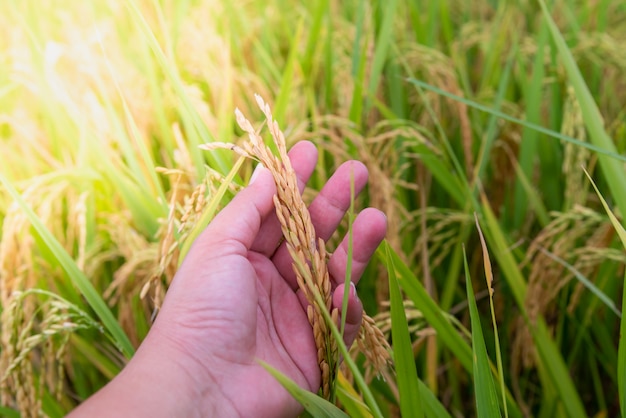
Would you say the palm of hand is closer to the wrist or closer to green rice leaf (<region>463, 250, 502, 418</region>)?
the wrist

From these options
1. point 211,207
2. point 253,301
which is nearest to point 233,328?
point 253,301

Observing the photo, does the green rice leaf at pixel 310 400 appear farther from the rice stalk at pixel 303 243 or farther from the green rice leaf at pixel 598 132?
the green rice leaf at pixel 598 132

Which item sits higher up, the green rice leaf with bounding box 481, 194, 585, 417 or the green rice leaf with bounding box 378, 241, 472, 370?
the green rice leaf with bounding box 378, 241, 472, 370

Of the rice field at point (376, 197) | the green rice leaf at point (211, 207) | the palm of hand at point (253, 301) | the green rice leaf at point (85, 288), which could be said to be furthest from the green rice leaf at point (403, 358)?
the green rice leaf at point (85, 288)

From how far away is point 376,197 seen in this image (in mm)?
1241

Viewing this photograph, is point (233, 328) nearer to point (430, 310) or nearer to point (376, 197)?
point (430, 310)

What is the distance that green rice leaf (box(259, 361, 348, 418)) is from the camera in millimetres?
617

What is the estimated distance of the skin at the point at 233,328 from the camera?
2.51 ft

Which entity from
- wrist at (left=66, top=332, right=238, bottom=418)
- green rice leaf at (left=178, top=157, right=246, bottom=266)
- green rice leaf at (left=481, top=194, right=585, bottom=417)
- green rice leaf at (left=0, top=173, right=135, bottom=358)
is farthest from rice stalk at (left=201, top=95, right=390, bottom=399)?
green rice leaf at (left=481, top=194, right=585, bottom=417)

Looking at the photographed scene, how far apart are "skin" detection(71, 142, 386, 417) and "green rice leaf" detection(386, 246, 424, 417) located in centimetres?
10

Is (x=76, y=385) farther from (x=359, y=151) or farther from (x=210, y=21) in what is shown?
(x=210, y=21)

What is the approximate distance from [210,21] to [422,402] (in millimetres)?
1621

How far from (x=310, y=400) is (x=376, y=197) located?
25.7 inches

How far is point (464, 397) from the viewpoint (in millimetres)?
1383
